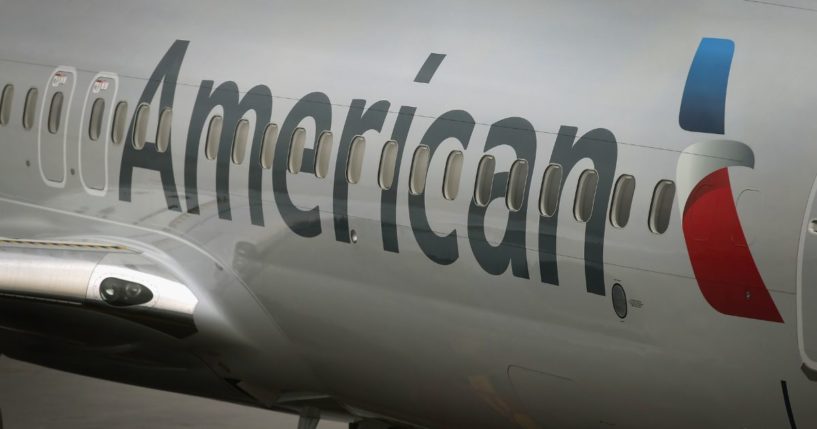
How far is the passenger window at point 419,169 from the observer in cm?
685

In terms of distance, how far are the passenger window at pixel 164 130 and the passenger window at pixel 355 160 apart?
Result: 145 centimetres

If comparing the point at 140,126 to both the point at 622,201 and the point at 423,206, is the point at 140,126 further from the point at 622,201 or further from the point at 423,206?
the point at 622,201

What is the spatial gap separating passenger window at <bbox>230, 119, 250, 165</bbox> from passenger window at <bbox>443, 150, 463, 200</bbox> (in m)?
1.48

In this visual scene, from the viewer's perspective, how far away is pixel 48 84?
29.2 ft

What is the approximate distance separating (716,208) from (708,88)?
21.3 inches

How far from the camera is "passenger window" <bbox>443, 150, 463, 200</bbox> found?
671 centimetres

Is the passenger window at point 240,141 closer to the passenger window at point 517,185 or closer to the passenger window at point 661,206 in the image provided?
the passenger window at point 517,185

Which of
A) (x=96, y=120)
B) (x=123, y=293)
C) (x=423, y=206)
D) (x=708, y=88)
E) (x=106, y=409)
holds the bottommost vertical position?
(x=106, y=409)

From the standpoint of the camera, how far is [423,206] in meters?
6.81

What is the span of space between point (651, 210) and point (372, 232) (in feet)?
5.25

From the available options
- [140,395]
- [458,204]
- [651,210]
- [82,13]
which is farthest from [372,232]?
[140,395]

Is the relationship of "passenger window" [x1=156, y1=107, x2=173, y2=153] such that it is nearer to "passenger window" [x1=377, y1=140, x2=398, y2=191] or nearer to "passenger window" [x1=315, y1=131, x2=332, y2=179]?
"passenger window" [x1=315, y1=131, x2=332, y2=179]

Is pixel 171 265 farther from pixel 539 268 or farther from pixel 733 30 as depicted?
pixel 733 30

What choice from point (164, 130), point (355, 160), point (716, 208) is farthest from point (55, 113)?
point (716, 208)
